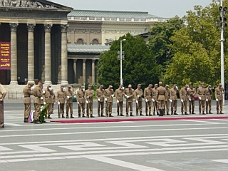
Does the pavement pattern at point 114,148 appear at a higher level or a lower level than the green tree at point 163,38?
lower

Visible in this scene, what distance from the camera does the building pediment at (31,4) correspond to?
99125mm

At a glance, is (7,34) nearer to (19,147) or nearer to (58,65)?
(58,65)

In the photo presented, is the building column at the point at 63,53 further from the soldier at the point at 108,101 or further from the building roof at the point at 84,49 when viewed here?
the soldier at the point at 108,101

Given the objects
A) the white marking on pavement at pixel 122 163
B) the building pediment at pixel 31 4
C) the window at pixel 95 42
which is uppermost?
the building pediment at pixel 31 4

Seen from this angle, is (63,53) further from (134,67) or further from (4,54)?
(4,54)

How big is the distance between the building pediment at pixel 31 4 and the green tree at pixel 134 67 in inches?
442

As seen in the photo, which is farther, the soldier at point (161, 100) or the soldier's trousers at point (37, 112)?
the soldier at point (161, 100)

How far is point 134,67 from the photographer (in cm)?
9469

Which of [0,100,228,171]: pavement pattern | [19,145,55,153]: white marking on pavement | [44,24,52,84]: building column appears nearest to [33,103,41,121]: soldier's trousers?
[0,100,228,171]: pavement pattern

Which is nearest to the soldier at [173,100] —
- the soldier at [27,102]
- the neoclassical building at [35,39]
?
the soldier at [27,102]

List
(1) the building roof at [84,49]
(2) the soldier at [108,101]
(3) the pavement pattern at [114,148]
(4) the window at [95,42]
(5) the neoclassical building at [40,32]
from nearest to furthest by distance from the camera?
(3) the pavement pattern at [114,148]
(2) the soldier at [108,101]
(5) the neoclassical building at [40,32]
(1) the building roof at [84,49]
(4) the window at [95,42]

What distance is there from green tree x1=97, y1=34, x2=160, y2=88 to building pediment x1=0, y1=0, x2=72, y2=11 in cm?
1123

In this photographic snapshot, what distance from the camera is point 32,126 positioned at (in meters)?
27.4

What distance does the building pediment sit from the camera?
99125 millimetres
